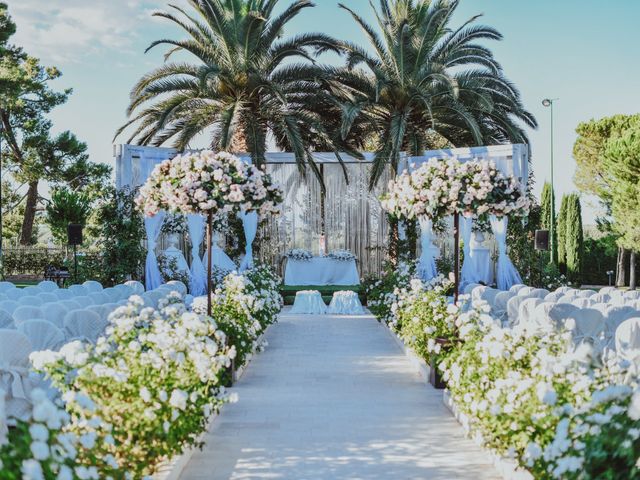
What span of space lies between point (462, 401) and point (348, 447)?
91 centimetres

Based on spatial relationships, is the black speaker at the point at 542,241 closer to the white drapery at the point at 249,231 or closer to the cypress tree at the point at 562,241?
the white drapery at the point at 249,231

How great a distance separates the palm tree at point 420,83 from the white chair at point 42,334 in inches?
449

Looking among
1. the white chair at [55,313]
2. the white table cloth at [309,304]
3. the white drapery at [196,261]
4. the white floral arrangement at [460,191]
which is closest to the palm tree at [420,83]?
the white table cloth at [309,304]

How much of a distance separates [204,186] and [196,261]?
9358 mm

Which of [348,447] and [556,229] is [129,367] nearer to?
[348,447]

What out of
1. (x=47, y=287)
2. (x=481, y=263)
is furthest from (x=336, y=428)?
(x=481, y=263)

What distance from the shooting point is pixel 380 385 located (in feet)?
26.9

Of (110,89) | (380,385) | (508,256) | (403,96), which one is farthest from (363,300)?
(380,385)

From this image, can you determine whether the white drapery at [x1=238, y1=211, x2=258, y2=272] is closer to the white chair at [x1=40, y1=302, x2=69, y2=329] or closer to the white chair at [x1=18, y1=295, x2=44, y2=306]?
the white chair at [x1=18, y1=295, x2=44, y2=306]

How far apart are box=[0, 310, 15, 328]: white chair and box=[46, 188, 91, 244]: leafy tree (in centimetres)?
2212

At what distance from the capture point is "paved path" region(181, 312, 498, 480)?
16.7 feet

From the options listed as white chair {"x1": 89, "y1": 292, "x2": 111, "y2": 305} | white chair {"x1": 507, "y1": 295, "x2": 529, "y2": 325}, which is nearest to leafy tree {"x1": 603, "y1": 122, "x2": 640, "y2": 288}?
white chair {"x1": 507, "y1": 295, "x2": 529, "y2": 325}

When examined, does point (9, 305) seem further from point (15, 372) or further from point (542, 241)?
point (542, 241)

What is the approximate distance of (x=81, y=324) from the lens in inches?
297
